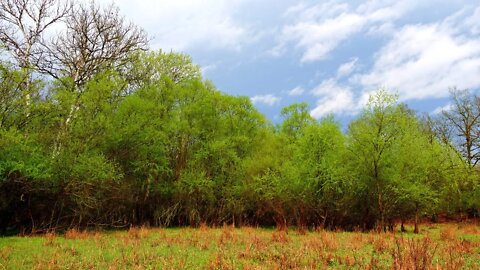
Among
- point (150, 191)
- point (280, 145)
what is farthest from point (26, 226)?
point (280, 145)

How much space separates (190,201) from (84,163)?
32.4ft

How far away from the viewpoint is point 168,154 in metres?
28.0

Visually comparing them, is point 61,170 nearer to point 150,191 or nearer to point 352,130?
point 150,191

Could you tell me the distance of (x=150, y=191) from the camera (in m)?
26.9

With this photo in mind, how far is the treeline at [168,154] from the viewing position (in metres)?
19.4

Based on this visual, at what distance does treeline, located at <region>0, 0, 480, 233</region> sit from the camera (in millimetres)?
19438

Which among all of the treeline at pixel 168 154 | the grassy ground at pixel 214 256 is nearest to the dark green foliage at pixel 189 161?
the treeline at pixel 168 154

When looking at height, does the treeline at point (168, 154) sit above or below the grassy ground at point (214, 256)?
above

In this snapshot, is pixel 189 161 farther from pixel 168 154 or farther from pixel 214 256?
pixel 214 256

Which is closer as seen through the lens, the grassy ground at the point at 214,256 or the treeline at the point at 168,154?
the grassy ground at the point at 214,256

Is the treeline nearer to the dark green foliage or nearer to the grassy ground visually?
the dark green foliage

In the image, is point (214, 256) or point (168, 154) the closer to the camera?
point (214, 256)

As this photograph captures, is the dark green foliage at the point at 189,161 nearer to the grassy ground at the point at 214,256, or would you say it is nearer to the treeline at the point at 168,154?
the treeline at the point at 168,154

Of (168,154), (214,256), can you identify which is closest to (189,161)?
(168,154)
